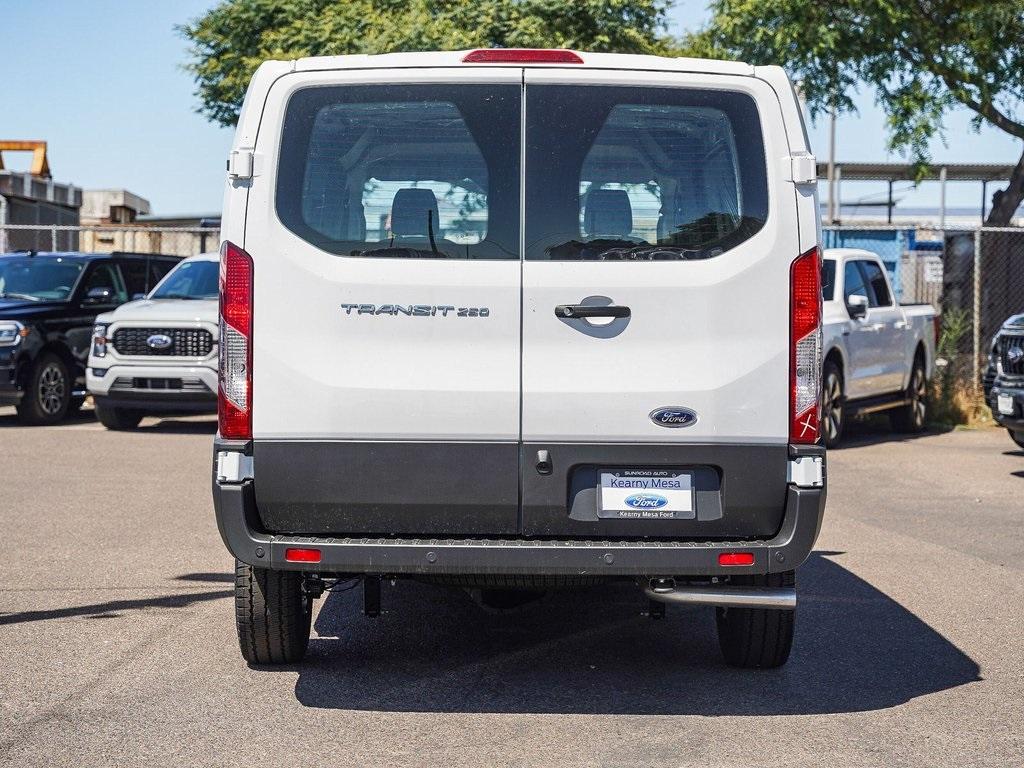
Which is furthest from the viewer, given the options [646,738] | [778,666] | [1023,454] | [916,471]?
[1023,454]

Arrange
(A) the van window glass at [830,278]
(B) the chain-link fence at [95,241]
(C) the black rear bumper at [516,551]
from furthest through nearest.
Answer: (B) the chain-link fence at [95,241] → (A) the van window glass at [830,278] → (C) the black rear bumper at [516,551]

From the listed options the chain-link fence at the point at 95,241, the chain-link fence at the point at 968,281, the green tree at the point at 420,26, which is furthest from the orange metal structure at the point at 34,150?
the chain-link fence at the point at 968,281

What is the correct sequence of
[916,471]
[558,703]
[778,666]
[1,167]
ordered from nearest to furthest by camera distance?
[558,703] → [778,666] → [916,471] → [1,167]

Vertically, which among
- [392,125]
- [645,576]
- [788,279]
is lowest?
[645,576]

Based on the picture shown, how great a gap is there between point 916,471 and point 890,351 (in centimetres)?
290

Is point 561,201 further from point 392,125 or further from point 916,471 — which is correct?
point 916,471

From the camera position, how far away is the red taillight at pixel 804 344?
508cm

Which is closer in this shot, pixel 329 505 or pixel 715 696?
pixel 329 505

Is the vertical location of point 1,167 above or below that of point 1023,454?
above

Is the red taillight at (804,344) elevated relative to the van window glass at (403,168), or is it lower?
lower

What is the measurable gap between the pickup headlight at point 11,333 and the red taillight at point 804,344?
13.0m

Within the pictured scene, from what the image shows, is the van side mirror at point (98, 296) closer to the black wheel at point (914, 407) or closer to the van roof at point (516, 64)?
the black wheel at point (914, 407)

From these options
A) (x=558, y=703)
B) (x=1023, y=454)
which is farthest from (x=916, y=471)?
(x=558, y=703)

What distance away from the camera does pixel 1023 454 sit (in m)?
14.8
